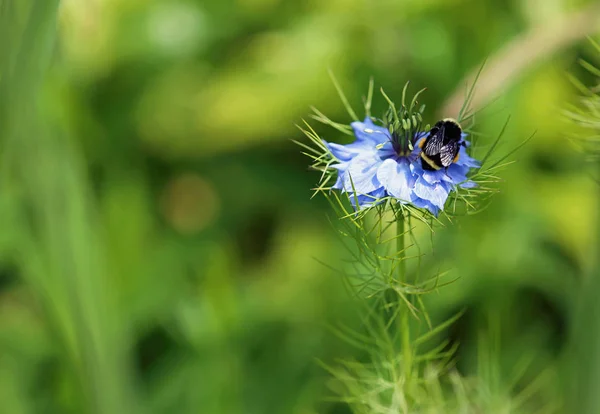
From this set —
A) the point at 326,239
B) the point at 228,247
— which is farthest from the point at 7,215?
the point at 326,239

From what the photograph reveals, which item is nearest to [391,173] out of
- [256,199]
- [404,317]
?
[404,317]

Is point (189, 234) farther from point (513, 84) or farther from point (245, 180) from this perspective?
point (513, 84)

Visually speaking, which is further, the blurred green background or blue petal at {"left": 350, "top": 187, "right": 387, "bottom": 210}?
the blurred green background

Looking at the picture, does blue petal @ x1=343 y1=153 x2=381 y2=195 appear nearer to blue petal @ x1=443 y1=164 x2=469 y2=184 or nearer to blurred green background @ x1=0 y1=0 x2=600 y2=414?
blue petal @ x1=443 y1=164 x2=469 y2=184

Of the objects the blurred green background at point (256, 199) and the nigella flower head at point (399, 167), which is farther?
the blurred green background at point (256, 199)

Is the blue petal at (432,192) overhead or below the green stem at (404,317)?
overhead

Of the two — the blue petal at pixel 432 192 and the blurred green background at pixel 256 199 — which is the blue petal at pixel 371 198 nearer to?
the blue petal at pixel 432 192

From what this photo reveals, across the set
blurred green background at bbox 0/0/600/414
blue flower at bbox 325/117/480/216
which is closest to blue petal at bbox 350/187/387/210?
blue flower at bbox 325/117/480/216

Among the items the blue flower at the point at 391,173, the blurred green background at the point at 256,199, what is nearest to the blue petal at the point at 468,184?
the blue flower at the point at 391,173
